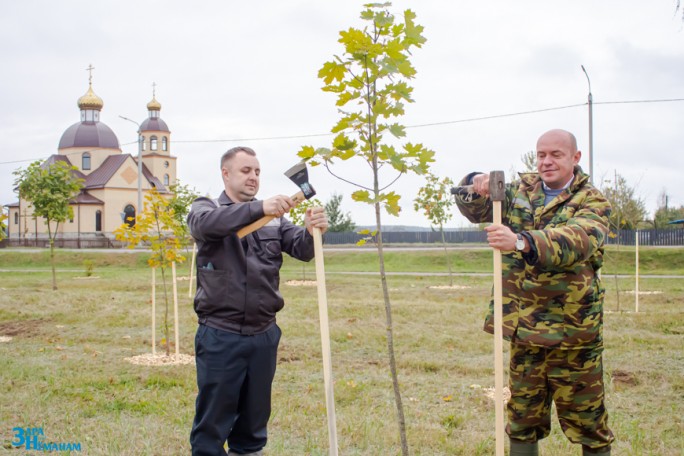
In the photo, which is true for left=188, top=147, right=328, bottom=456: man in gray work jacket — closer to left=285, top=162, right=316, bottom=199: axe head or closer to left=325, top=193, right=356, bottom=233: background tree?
left=285, top=162, right=316, bottom=199: axe head

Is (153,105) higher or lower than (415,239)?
higher

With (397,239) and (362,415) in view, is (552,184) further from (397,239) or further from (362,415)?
(397,239)

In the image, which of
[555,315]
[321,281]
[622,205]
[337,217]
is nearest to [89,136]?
[337,217]

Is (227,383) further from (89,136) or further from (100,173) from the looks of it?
(89,136)

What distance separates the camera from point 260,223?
3424 millimetres

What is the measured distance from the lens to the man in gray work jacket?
11.4 ft

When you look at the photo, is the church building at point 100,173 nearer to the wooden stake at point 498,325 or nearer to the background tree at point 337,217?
the background tree at point 337,217

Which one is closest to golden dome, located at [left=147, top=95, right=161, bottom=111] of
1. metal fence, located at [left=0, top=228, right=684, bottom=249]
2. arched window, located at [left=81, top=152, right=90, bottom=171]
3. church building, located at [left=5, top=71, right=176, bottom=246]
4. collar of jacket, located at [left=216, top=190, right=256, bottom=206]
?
church building, located at [left=5, top=71, right=176, bottom=246]

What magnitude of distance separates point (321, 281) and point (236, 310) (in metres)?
0.59

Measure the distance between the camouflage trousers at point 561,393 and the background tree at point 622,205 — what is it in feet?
8.39

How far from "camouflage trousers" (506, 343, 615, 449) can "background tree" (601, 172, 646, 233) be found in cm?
256

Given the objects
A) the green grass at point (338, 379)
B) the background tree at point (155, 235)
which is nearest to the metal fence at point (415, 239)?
the green grass at point (338, 379)

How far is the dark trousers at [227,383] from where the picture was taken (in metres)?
3.48

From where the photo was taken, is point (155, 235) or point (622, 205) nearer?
point (155, 235)
